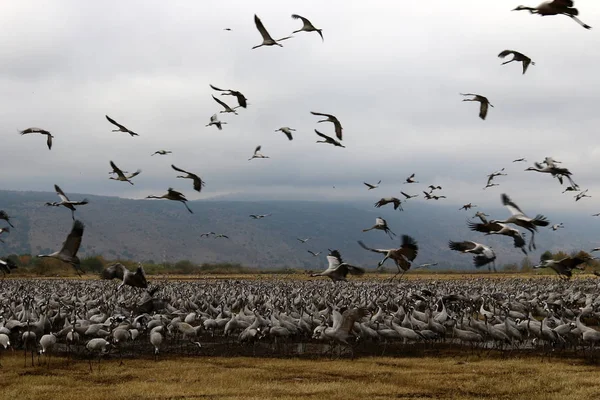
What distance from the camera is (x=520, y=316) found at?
85.3 ft

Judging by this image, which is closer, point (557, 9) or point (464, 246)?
point (557, 9)

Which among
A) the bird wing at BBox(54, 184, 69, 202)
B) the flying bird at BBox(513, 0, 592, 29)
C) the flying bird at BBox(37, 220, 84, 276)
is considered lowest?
the flying bird at BBox(37, 220, 84, 276)

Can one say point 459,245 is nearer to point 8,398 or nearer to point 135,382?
point 135,382

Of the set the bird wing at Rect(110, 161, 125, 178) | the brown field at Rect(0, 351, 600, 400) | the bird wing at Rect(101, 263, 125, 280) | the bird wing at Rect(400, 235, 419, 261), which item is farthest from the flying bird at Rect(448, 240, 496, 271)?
the bird wing at Rect(101, 263, 125, 280)

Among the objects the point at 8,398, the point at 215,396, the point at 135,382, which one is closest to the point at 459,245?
the point at 215,396

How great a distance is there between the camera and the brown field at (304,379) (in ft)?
51.6

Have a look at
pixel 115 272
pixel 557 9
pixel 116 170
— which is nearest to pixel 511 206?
pixel 557 9

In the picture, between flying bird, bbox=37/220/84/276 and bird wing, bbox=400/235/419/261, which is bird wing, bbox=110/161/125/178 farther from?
bird wing, bbox=400/235/419/261

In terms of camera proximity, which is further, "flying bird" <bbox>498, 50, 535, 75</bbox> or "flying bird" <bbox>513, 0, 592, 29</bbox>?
"flying bird" <bbox>498, 50, 535, 75</bbox>

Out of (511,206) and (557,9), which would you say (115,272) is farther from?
(557,9)

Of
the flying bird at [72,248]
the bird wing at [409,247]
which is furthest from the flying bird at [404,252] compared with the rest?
the flying bird at [72,248]

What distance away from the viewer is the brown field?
15742 millimetres

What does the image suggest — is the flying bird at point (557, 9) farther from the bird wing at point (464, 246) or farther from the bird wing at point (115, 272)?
the bird wing at point (115, 272)

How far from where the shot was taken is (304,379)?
17531 millimetres
